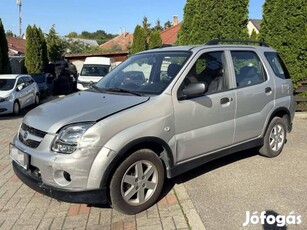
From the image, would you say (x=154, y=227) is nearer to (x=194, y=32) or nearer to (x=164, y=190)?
(x=164, y=190)

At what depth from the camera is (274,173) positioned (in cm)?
526

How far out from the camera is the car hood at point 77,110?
12.1 ft

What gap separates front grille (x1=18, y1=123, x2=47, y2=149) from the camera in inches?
149

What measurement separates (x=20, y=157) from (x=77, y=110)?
861 mm

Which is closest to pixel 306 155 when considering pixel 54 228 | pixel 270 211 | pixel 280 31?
pixel 270 211

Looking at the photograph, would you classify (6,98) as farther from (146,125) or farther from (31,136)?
(146,125)

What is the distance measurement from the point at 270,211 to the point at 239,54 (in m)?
2.42

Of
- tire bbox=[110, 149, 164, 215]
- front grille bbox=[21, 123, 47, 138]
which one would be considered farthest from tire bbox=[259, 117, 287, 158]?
front grille bbox=[21, 123, 47, 138]

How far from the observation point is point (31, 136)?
3924 mm

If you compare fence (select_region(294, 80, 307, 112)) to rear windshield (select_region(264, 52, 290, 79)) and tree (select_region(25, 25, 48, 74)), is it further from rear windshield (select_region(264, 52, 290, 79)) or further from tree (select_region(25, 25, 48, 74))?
tree (select_region(25, 25, 48, 74))

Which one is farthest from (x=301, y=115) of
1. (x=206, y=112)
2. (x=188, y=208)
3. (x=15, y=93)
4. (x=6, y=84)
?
(x=6, y=84)

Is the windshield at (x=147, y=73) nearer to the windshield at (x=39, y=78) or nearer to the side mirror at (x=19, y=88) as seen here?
the side mirror at (x=19, y=88)

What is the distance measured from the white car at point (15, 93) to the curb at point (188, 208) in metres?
9.33

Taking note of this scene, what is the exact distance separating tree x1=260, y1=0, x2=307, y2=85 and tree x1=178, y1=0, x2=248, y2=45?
0.85 metres
